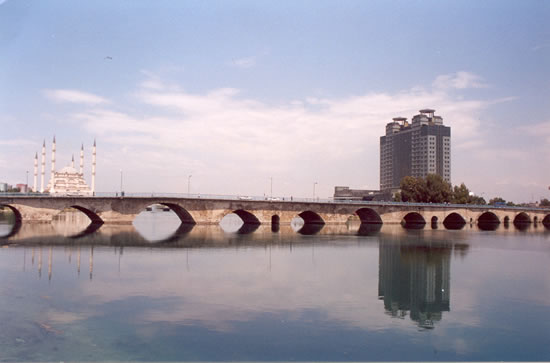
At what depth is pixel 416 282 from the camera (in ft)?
76.1

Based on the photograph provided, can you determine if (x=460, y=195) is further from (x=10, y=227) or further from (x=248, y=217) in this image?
(x=10, y=227)

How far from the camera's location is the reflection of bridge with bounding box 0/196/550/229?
169 feet

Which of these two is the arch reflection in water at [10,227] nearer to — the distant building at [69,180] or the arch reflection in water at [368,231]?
the arch reflection in water at [368,231]

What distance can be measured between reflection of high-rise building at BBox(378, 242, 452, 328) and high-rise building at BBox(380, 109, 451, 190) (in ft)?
373

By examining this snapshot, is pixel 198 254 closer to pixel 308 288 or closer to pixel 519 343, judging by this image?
pixel 308 288

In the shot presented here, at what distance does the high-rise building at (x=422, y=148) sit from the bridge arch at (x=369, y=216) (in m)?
76.6

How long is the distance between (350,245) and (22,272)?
24488mm

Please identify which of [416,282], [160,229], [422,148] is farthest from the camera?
[422,148]

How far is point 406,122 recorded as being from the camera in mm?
160750

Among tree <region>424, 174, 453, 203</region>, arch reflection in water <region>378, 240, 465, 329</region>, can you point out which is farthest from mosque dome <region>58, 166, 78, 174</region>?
arch reflection in water <region>378, 240, 465, 329</region>

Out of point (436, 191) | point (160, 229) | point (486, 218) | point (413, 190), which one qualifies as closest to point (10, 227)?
point (160, 229)

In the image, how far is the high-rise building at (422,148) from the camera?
476ft

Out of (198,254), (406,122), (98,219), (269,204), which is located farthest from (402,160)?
(198,254)

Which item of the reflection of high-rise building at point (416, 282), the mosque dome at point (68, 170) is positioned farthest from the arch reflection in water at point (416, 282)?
the mosque dome at point (68, 170)
